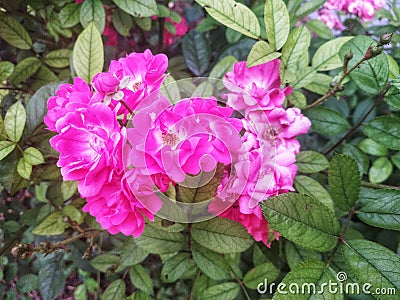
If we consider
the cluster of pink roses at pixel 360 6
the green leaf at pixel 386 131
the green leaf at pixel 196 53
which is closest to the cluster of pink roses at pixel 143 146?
the green leaf at pixel 386 131

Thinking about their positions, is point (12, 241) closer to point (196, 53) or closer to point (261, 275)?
point (261, 275)

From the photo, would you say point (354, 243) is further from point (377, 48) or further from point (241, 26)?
point (241, 26)


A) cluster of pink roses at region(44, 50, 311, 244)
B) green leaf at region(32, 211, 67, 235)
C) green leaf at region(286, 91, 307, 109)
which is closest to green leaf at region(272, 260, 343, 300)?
cluster of pink roses at region(44, 50, 311, 244)

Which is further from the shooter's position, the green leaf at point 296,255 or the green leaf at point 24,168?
the green leaf at point 296,255

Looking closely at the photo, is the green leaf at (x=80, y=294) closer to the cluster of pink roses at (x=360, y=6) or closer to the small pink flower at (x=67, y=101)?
the small pink flower at (x=67, y=101)

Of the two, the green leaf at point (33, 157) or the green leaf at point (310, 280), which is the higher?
the green leaf at point (310, 280)

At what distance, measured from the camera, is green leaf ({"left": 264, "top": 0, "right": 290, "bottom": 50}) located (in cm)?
68

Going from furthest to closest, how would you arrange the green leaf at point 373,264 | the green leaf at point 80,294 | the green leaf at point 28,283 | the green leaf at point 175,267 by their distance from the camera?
the green leaf at point 80,294 < the green leaf at point 28,283 < the green leaf at point 175,267 < the green leaf at point 373,264

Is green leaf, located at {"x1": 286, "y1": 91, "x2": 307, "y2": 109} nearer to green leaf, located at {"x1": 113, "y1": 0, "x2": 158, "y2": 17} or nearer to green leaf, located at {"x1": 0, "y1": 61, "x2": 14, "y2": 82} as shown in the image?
green leaf, located at {"x1": 113, "y1": 0, "x2": 158, "y2": 17}

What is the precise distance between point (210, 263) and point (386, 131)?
1.33 feet

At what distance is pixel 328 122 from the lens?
92 centimetres

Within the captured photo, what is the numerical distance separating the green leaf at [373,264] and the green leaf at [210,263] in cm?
25

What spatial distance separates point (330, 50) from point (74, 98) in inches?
20.3

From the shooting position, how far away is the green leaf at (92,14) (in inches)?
35.1
